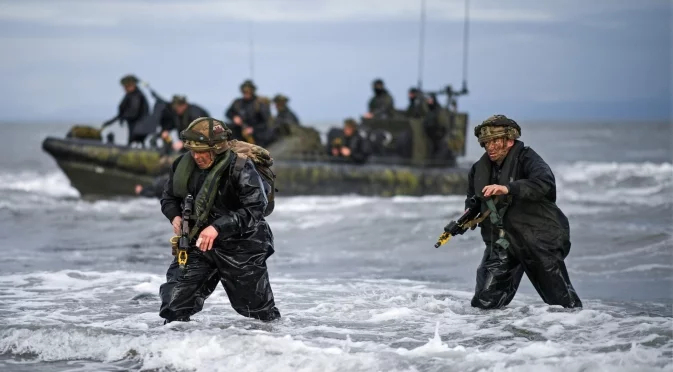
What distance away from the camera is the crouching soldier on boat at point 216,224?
758cm

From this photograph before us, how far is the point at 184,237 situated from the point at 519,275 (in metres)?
2.70

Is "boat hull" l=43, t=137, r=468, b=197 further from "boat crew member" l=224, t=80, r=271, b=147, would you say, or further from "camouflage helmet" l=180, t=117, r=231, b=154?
"camouflage helmet" l=180, t=117, r=231, b=154

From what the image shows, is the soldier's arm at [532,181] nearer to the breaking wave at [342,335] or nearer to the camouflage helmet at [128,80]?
the breaking wave at [342,335]

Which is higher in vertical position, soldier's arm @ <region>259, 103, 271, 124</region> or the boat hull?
soldier's arm @ <region>259, 103, 271, 124</region>

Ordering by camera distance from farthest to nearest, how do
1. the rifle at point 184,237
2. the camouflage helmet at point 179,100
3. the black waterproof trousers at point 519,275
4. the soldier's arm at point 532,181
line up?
1. the camouflage helmet at point 179,100
2. the black waterproof trousers at point 519,275
3. the soldier's arm at point 532,181
4. the rifle at point 184,237

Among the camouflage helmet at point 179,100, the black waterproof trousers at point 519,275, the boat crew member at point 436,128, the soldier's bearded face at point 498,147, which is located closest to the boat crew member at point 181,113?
the camouflage helmet at point 179,100

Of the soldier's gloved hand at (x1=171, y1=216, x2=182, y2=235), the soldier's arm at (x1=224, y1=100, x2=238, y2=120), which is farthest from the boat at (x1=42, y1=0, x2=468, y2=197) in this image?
the soldier's gloved hand at (x1=171, y1=216, x2=182, y2=235)

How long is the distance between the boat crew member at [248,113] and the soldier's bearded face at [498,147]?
14074 millimetres

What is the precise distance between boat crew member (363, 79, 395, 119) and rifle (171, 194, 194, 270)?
17432 millimetres

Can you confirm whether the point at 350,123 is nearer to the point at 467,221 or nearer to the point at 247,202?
the point at 467,221

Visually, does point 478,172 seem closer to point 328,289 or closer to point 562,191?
point 328,289

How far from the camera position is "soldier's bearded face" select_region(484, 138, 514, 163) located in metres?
8.30

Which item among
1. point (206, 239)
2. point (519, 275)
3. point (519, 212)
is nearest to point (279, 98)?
point (519, 275)

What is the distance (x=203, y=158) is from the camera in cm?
764
